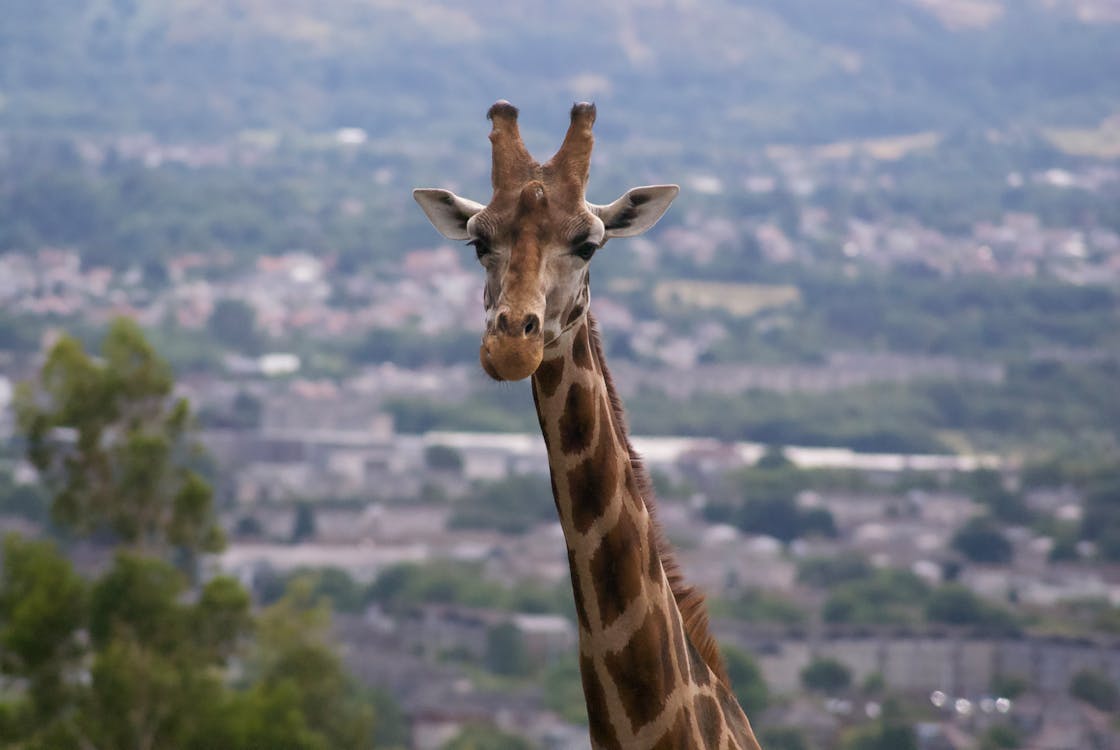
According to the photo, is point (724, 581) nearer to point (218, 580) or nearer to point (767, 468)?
point (767, 468)

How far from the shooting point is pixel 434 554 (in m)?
48.7

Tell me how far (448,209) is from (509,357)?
2.14 feet

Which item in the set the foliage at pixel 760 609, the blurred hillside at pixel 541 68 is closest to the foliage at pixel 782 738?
the foliage at pixel 760 609

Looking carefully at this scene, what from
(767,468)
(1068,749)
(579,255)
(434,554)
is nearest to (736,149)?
(767,468)

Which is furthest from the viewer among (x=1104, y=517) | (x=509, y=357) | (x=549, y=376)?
(x=1104, y=517)

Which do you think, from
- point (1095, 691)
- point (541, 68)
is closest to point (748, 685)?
point (1095, 691)

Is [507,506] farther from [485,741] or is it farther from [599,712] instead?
[599,712]

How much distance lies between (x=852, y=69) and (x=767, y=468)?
83.3 metres

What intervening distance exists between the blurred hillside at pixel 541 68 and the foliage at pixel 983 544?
75889 millimetres

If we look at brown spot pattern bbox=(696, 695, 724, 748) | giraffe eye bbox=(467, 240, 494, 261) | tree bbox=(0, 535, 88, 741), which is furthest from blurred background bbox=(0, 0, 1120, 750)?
giraffe eye bbox=(467, 240, 494, 261)

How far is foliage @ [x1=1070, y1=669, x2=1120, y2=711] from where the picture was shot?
31.2 m

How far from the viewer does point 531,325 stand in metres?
4.07

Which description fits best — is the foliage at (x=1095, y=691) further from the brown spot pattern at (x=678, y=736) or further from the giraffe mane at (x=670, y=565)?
the brown spot pattern at (x=678, y=736)

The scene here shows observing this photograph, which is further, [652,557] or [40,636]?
[40,636]
